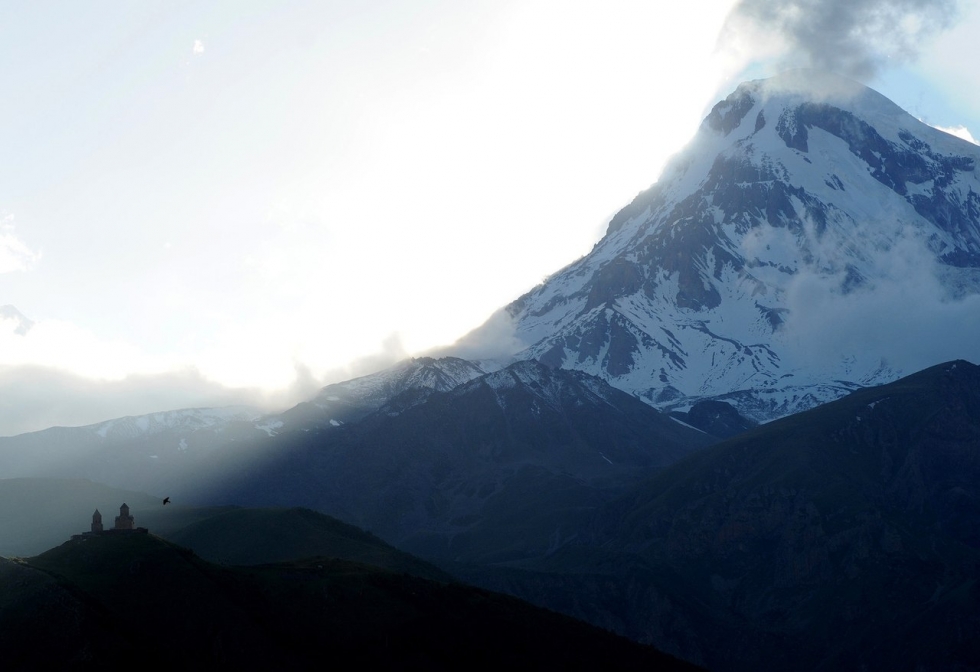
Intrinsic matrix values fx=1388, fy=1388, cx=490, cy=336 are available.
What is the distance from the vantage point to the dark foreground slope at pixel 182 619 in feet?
533

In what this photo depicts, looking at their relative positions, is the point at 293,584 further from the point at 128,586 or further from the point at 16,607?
the point at 16,607

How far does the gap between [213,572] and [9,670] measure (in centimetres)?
3830

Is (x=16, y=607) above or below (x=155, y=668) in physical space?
above

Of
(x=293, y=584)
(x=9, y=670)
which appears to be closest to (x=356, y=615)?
(x=293, y=584)

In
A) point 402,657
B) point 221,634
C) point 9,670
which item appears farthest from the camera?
point 402,657

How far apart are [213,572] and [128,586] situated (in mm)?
15327

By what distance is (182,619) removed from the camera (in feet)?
575

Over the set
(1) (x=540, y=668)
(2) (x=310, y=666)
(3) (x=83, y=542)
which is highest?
(3) (x=83, y=542)

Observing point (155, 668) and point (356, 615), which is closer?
point (155, 668)

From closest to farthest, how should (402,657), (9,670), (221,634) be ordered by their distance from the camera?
(9,670)
(221,634)
(402,657)

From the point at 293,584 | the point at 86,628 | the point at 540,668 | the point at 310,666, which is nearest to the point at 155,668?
the point at 86,628

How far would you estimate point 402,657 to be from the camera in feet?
616

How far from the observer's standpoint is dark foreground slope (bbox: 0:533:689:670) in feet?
533

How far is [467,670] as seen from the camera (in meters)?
192
